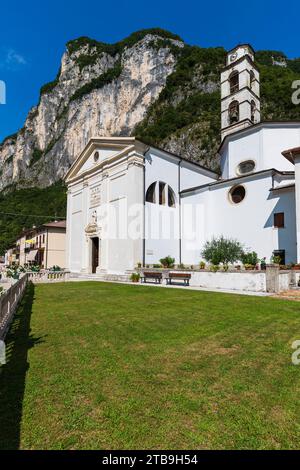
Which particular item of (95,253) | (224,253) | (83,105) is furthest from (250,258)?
(83,105)

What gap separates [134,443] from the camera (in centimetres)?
225

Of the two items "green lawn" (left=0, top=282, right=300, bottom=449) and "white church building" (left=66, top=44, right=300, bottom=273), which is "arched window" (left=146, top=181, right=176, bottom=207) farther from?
"green lawn" (left=0, top=282, right=300, bottom=449)

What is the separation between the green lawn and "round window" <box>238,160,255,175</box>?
22005mm

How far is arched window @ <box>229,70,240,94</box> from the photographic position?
1222 inches

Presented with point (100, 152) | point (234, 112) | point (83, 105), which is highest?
point (83, 105)

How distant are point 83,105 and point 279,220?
96626 millimetres

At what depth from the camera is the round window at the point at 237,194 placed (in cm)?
2227

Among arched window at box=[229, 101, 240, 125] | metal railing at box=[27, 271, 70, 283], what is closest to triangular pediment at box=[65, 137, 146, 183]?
metal railing at box=[27, 271, 70, 283]

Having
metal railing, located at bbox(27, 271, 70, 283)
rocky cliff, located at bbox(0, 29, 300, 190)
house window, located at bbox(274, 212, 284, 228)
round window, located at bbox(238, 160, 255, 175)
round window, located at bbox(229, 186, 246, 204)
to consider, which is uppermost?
rocky cliff, located at bbox(0, 29, 300, 190)

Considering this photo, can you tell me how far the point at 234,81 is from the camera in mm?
31609

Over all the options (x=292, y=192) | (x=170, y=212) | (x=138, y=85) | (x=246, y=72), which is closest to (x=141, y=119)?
(x=138, y=85)

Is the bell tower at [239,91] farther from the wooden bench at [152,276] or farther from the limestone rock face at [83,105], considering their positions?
the limestone rock face at [83,105]

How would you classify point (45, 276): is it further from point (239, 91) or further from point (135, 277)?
point (239, 91)
